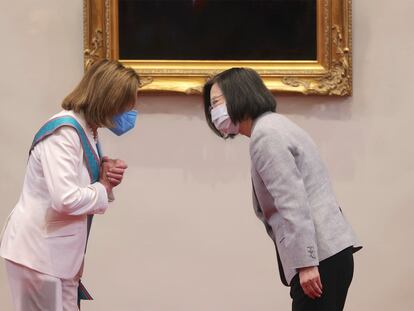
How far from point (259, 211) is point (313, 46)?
5.52 ft

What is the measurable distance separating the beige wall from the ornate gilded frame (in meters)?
0.08

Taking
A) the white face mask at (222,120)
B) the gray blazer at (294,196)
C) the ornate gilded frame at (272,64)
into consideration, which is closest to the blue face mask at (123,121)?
the white face mask at (222,120)

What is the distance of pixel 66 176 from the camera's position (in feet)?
9.45

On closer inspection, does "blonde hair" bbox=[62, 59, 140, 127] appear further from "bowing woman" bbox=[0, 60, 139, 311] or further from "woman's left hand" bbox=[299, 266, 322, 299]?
"woman's left hand" bbox=[299, 266, 322, 299]

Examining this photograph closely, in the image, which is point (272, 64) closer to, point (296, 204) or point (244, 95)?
point (244, 95)

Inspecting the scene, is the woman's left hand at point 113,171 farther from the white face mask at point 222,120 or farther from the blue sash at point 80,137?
the white face mask at point 222,120

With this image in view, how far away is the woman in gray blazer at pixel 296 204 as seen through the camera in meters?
2.80

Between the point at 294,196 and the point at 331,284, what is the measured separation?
0.36 meters

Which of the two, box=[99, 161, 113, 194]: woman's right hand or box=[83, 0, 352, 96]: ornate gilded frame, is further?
box=[83, 0, 352, 96]: ornate gilded frame

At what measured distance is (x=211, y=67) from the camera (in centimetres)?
451

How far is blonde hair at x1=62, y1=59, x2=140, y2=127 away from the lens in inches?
120

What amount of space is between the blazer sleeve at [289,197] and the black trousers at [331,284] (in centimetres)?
9

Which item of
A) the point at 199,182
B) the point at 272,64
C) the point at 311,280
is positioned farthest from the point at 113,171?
the point at 272,64

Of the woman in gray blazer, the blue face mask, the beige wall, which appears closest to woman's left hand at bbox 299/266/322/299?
the woman in gray blazer
